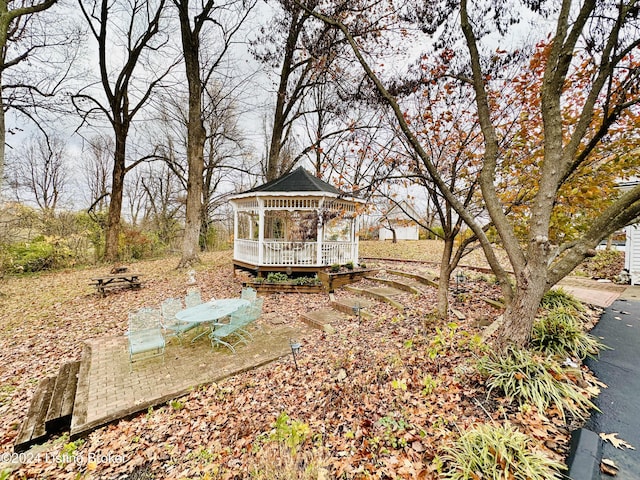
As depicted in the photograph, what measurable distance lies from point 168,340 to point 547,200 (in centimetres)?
682

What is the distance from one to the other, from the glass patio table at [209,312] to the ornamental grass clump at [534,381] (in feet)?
14.1

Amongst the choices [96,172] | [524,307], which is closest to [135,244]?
[96,172]

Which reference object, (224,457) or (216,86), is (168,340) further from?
(216,86)

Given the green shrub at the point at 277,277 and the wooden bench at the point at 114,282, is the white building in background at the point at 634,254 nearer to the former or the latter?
the green shrub at the point at 277,277

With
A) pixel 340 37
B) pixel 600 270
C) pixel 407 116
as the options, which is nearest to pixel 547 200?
pixel 407 116

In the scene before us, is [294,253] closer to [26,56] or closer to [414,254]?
[414,254]

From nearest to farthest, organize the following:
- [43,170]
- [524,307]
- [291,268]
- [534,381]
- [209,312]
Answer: [534,381] < [524,307] < [209,312] < [291,268] < [43,170]

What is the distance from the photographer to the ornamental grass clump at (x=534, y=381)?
8.28 ft

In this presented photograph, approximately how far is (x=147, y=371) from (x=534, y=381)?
5.38 meters

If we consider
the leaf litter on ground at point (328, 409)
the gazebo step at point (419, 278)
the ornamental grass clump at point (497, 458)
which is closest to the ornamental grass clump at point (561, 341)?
the leaf litter on ground at point (328, 409)

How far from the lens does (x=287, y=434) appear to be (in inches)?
106

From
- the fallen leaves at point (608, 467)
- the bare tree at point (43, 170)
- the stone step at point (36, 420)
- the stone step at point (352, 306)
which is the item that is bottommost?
the stone step at point (36, 420)

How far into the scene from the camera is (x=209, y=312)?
207 inches

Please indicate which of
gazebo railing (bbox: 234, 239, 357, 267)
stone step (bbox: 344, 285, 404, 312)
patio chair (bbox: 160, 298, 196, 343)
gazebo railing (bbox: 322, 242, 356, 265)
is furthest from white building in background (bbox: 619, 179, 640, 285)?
patio chair (bbox: 160, 298, 196, 343)
